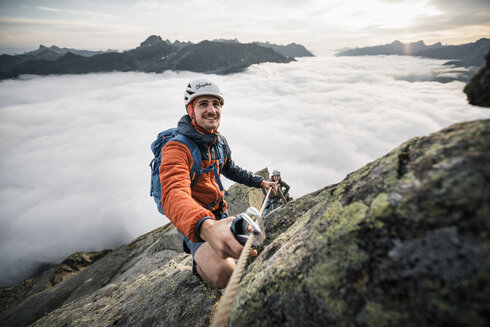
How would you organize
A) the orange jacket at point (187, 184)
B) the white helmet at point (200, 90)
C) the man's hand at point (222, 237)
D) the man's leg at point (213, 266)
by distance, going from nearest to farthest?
the man's hand at point (222, 237)
the orange jacket at point (187, 184)
the man's leg at point (213, 266)
the white helmet at point (200, 90)

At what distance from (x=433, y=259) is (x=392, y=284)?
1.09 ft

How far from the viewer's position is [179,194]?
3.13m

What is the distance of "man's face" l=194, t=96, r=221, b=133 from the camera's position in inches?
181

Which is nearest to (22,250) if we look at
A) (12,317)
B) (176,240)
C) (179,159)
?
(12,317)

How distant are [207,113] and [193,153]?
110cm

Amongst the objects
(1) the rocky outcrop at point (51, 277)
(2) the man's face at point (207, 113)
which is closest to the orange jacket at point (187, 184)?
(2) the man's face at point (207, 113)

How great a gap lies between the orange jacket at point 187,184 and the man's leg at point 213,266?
70 cm

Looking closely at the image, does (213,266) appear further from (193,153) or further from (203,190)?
(193,153)

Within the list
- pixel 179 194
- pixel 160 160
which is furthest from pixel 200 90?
pixel 179 194

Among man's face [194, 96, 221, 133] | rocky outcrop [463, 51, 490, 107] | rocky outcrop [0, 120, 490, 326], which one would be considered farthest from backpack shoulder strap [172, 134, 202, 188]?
rocky outcrop [463, 51, 490, 107]

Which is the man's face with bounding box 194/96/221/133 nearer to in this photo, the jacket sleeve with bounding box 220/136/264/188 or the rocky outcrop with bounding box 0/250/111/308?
the jacket sleeve with bounding box 220/136/264/188

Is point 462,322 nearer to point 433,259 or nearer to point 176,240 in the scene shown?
point 433,259

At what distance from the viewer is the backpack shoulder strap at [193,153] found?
413 centimetres

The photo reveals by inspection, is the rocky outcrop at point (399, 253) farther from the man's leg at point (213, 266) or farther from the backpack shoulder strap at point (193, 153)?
the backpack shoulder strap at point (193, 153)
